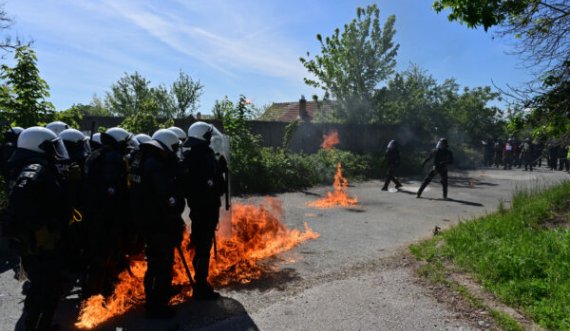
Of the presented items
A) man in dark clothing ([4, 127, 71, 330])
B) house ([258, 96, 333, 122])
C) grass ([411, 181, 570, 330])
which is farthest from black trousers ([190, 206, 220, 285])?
house ([258, 96, 333, 122])

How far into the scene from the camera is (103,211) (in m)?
4.27

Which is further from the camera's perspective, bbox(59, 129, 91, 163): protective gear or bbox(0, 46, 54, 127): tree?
bbox(0, 46, 54, 127): tree

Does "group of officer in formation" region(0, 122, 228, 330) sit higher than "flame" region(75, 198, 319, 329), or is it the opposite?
"group of officer in formation" region(0, 122, 228, 330)

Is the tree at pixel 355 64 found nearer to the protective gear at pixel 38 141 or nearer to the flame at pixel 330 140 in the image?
the flame at pixel 330 140

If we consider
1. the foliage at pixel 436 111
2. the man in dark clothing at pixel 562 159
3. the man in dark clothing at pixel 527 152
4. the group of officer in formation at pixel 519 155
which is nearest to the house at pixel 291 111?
the foliage at pixel 436 111

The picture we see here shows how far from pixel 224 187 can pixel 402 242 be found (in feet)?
12.9

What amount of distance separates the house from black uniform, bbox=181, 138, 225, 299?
26.5 metres

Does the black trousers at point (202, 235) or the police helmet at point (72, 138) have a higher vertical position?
the police helmet at point (72, 138)

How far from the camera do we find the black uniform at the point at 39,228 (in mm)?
3416

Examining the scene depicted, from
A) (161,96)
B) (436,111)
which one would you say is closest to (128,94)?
(161,96)

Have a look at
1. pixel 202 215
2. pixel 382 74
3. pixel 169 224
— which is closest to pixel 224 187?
pixel 202 215

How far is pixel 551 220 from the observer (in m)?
7.23

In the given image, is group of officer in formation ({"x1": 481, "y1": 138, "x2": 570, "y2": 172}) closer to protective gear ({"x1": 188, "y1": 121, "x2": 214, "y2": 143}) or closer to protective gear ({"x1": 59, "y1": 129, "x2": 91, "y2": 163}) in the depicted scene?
protective gear ({"x1": 188, "y1": 121, "x2": 214, "y2": 143})

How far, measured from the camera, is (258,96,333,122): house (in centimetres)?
3481
